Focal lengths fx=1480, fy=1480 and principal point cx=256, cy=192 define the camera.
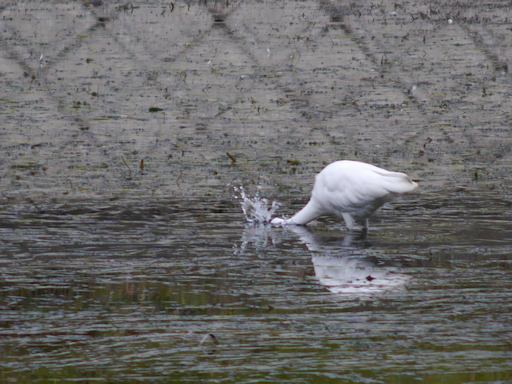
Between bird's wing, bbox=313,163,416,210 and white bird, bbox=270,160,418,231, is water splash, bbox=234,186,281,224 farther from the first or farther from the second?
bird's wing, bbox=313,163,416,210

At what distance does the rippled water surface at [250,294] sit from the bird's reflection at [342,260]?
2 centimetres

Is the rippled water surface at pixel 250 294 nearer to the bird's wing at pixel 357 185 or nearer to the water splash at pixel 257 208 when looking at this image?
the water splash at pixel 257 208

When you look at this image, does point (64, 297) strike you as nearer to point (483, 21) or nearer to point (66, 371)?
point (66, 371)

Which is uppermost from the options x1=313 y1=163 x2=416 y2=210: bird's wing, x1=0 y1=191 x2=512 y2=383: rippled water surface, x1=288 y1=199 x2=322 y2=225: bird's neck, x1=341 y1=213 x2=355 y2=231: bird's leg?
x1=313 y1=163 x2=416 y2=210: bird's wing

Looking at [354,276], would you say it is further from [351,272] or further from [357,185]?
[357,185]

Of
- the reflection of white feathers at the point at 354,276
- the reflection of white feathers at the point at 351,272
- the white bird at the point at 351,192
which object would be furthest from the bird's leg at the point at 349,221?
the reflection of white feathers at the point at 354,276

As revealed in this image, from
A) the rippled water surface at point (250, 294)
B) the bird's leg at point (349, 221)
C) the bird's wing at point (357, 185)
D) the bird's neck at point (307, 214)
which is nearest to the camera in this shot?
the rippled water surface at point (250, 294)

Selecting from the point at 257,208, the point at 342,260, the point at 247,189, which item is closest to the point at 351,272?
the point at 342,260

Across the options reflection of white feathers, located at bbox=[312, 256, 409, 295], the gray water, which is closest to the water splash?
the gray water

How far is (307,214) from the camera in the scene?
9117 mm

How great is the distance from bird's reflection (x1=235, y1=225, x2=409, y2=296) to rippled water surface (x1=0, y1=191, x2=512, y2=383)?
2 centimetres

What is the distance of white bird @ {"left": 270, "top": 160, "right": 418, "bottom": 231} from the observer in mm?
8711

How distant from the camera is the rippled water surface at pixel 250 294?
18.9 feet

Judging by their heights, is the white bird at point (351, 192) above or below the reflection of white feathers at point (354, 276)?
above
